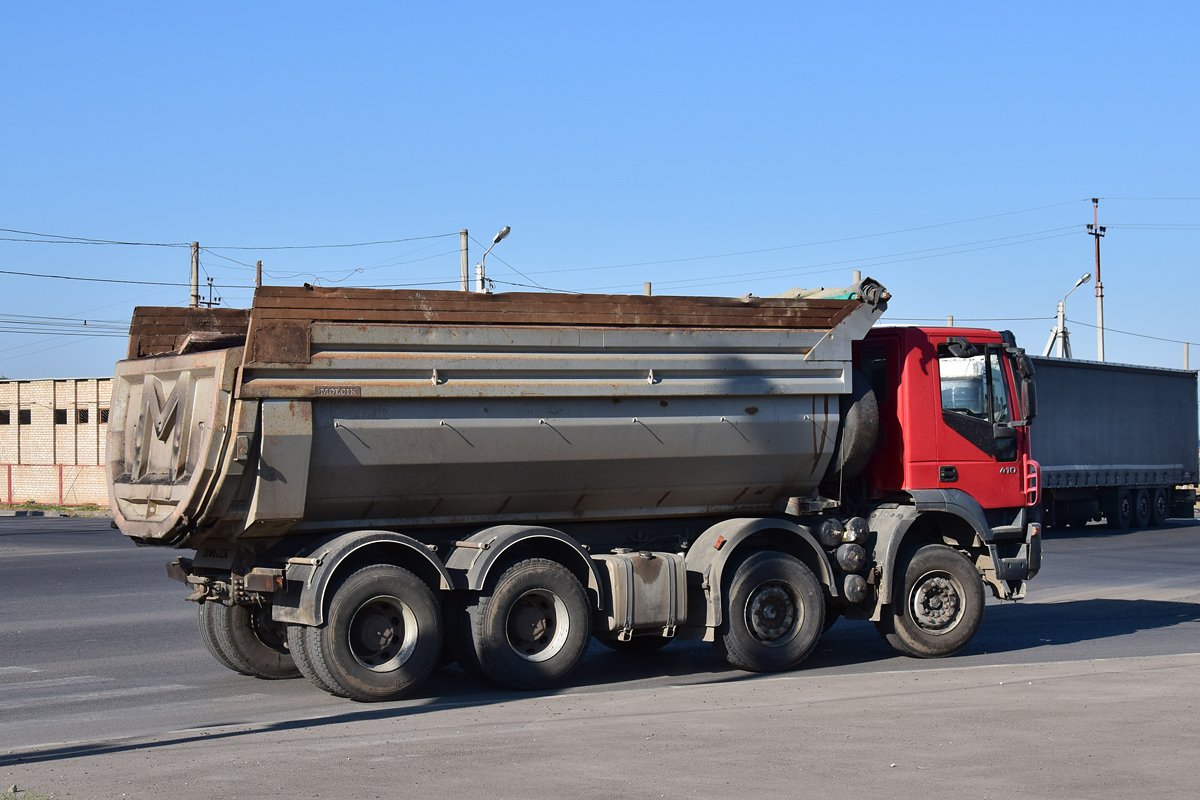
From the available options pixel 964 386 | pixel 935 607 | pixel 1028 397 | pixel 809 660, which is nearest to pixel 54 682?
pixel 809 660

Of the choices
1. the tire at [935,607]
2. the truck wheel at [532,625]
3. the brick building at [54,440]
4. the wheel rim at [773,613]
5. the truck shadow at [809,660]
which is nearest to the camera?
the truck shadow at [809,660]

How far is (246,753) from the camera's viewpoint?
7.07 metres

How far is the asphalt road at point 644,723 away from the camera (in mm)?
6465

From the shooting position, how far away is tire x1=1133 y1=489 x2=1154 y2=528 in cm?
3048

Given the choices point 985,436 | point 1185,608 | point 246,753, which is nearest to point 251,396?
point 246,753

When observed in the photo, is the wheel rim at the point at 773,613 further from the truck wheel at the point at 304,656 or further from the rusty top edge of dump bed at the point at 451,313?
the truck wheel at the point at 304,656

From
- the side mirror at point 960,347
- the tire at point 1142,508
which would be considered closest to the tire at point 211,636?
the side mirror at point 960,347

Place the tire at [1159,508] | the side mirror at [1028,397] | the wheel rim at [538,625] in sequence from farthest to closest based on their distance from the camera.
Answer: the tire at [1159,508] → the side mirror at [1028,397] → the wheel rim at [538,625]

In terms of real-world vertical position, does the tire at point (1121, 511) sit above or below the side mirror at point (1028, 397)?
below

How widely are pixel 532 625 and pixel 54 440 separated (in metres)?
41.1

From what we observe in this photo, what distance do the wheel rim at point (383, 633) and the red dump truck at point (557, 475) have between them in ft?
0.06

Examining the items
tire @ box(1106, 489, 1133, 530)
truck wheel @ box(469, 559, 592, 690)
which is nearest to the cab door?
truck wheel @ box(469, 559, 592, 690)

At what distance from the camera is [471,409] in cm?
926

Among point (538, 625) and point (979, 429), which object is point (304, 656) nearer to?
point (538, 625)
